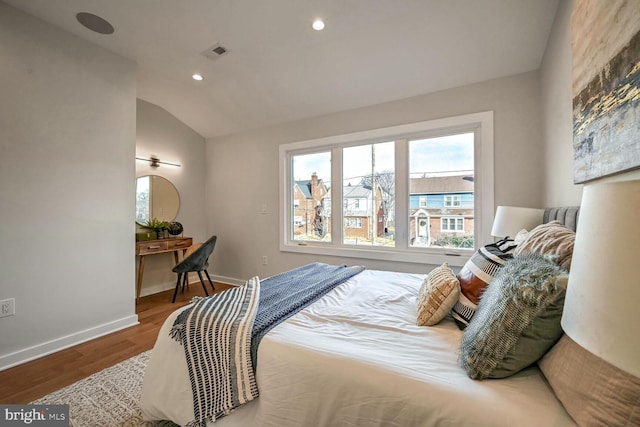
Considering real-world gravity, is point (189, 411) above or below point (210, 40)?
below

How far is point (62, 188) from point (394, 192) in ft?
10.5

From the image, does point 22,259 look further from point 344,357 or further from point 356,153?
point 356,153

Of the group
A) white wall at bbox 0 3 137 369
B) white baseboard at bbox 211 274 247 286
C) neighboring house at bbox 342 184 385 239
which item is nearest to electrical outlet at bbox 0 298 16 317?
white wall at bbox 0 3 137 369

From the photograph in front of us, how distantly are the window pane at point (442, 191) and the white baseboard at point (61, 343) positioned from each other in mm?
3142

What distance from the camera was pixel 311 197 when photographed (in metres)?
3.73

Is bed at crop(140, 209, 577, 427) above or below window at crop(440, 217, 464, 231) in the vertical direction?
below

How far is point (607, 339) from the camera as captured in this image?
412 mm

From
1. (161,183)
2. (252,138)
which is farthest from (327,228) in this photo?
(161,183)

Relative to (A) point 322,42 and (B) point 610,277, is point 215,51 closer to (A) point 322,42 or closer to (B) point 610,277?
(A) point 322,42

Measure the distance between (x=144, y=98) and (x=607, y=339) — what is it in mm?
4636

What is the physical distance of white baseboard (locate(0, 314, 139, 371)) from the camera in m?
2.03

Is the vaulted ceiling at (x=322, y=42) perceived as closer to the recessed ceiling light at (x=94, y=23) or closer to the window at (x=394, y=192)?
the recessed ceiling light at (x=94, y=23)

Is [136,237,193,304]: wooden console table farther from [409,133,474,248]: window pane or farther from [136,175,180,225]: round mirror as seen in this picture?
[409,133,474,248]: window pane

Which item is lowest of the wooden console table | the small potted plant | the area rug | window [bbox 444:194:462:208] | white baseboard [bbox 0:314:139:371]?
the area rug
